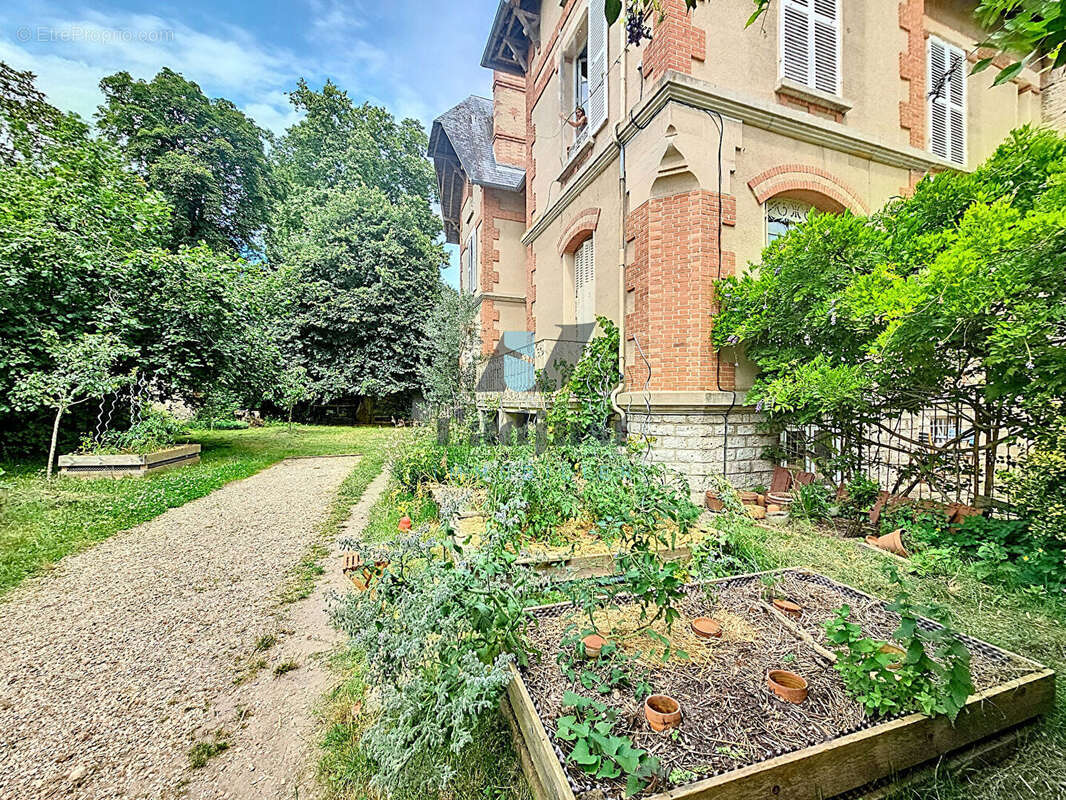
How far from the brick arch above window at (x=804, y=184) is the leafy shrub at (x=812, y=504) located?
3708mm

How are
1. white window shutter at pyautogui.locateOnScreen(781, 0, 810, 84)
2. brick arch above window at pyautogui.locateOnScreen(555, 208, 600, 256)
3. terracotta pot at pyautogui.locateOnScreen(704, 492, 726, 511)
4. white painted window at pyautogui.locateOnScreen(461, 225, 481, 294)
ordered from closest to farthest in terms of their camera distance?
terracotta pot at pyautogui.locateOnScreen(704, 492, 726, 511)
white window shutter at pyautogui.locateOnScreen(781, 0, 810, 84)
brick arch above window at pyautogui.locateOnScreen(555, 208, 600, 256)
white painted window at pyautogui.locateOnScreen(461, 225, 481, 294)

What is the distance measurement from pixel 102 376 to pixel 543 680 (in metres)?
8.30

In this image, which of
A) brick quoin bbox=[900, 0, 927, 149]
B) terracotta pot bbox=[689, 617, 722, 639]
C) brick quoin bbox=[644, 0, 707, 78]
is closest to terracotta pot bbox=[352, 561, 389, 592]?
terracotta pot bbox=[689, 617, 722, 639]

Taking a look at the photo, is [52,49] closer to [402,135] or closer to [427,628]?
[427,628]

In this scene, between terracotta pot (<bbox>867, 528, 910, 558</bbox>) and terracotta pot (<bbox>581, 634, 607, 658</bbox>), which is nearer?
terracotta pot (<bbox>581, 634, 607, 658</bbox>)

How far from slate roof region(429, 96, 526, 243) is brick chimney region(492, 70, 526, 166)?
0.31 meters

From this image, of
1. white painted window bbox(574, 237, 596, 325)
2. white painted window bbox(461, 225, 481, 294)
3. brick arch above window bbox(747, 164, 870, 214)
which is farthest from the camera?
white painted window bbox(461, 225, 481, 294)

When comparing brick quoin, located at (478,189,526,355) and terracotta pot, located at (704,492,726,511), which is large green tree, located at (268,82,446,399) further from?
terracotta pot, located at (704,492,726,511)

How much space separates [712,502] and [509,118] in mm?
12430

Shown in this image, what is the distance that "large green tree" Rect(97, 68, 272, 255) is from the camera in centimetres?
1577

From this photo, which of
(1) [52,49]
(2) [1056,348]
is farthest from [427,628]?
(1) [52,49]

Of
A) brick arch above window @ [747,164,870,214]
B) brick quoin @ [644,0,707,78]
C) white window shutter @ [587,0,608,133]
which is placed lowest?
brick arch above window @ [747,164,870,214]

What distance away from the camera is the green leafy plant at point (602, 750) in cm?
131

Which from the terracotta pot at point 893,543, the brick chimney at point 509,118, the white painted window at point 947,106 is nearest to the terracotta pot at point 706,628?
the terracotta pot at point 893,543
